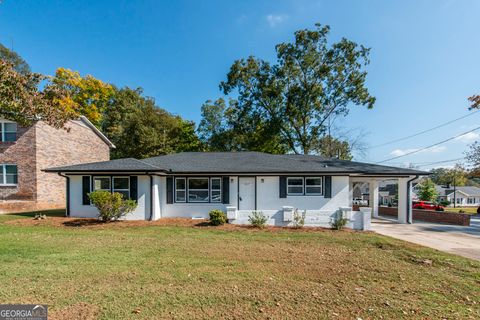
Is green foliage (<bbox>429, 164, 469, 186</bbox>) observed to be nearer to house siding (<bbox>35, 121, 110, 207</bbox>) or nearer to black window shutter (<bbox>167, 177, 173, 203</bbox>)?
black window shutter (<bbox>167, 177, 173, 203</bbox>)

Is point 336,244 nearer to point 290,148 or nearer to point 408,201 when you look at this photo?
point 408,201

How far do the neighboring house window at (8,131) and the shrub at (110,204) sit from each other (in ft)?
36.4

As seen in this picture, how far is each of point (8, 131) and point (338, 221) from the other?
22.3 metres

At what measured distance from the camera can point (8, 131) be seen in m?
17.0

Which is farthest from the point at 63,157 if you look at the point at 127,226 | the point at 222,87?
the point at 222,87

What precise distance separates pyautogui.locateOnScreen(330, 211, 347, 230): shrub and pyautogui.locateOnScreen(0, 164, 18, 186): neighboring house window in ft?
68.0

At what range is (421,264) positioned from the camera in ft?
20.4

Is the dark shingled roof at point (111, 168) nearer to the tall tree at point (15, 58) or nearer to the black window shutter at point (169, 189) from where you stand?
the black window shutter at point (169, 189)

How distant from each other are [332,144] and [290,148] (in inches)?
220

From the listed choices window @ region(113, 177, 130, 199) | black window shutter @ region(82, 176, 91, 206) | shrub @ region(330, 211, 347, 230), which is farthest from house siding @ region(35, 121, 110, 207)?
shrub @ region(330, 211, 347, 230)

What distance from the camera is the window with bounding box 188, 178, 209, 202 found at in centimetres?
1339

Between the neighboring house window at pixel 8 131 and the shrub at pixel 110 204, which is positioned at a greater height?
the neighboring house window at pixel 8 131

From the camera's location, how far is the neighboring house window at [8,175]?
54.7ft

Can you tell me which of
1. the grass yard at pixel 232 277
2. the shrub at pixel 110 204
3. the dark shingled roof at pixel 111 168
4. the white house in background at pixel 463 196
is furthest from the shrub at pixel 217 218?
the white house in background at pixel 463 196
